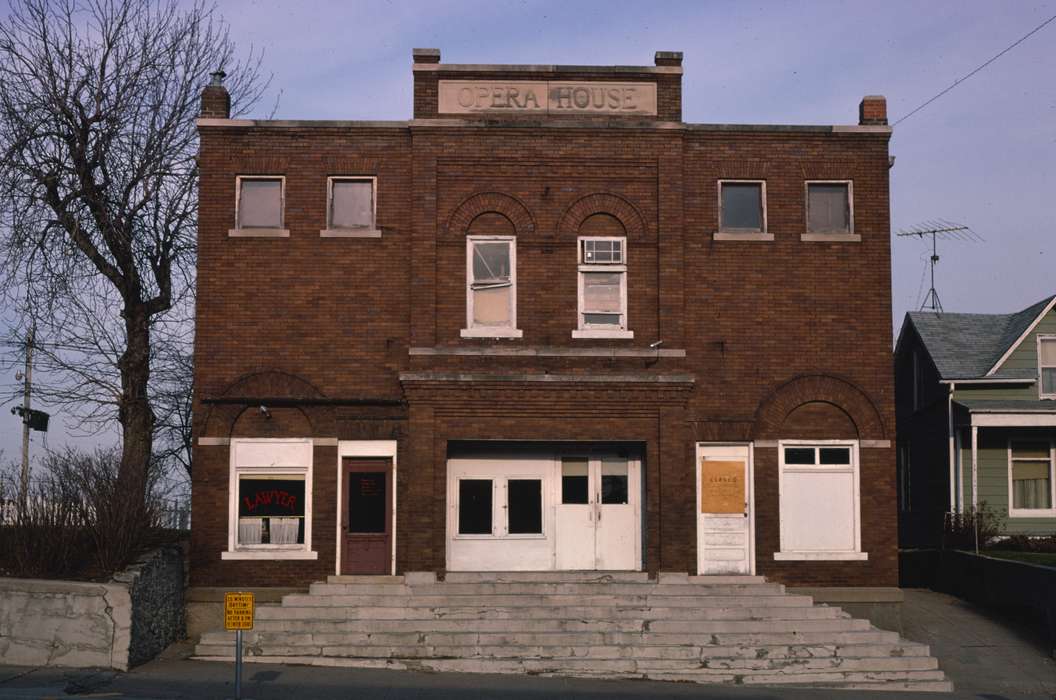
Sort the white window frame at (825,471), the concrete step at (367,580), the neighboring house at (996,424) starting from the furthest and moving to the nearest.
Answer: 1. the neighboring house at (996,424)
2. the white window frame at (825,471)
3. the concrete step at (367,580)

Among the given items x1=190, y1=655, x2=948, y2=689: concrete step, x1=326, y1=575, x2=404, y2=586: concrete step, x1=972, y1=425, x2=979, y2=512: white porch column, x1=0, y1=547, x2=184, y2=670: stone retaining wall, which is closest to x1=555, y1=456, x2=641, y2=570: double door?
x1=326, y1=575, x2=404, y2=586: concrete step

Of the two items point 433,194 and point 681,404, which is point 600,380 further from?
point 433,194

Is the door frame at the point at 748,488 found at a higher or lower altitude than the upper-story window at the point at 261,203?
lower

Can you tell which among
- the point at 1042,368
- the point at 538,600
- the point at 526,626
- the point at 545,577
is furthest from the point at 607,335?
the point at 1042,368

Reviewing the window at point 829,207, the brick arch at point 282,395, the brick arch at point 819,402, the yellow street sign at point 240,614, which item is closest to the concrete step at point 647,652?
the yellow street sign at point 240,614

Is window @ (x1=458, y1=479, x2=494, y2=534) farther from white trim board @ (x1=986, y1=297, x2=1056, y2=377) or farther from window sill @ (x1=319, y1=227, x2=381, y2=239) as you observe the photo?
white trim board @ (x1=986, y1=297, x2=1056, y2=377)

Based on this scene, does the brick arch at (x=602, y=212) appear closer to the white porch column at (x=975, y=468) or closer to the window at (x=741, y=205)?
the window at (x=741, y=205)

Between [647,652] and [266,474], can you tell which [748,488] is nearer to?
[647,652]

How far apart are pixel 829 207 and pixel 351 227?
886 centimetres

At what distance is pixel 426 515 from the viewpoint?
67.8 ft

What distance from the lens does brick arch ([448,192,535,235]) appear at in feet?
70.3

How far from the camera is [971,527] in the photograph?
89.0ft

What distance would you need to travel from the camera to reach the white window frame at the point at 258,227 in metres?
21.4

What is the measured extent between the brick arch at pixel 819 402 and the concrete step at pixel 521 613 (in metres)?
3.39
